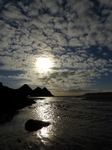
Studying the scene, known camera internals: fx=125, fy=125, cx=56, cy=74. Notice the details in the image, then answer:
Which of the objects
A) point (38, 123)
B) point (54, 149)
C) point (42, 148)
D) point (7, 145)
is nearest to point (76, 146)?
point (54, 149)

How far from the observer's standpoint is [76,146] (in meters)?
9.68

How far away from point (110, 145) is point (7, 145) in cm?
814

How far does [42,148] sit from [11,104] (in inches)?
1177

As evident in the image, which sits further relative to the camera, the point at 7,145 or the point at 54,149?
the point at 7,145

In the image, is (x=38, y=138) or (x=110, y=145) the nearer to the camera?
(x=110, y=145)

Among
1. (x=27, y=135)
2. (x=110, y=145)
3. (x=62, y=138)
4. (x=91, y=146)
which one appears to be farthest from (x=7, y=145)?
(x=110, y=145)

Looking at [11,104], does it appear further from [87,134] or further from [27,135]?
[87,134]

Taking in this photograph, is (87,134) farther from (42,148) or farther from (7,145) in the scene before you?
(7,145)

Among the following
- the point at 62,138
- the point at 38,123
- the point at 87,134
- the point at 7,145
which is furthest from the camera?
the point at 38,123

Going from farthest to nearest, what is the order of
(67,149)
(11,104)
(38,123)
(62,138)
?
(11,104) < (38,123) < (62,138) < (67,149)

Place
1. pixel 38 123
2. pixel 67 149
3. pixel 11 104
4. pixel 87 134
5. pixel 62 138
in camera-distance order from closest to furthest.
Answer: pixel 67 149
pixel 62 138
pixel 87 134
pixel 38 123
pixel 11 104

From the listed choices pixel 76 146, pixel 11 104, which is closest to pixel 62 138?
pixel 76 146

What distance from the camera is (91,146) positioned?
9.62 m

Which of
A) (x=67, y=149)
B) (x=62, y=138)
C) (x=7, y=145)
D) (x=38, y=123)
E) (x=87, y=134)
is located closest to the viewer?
(x=67, y=149)
